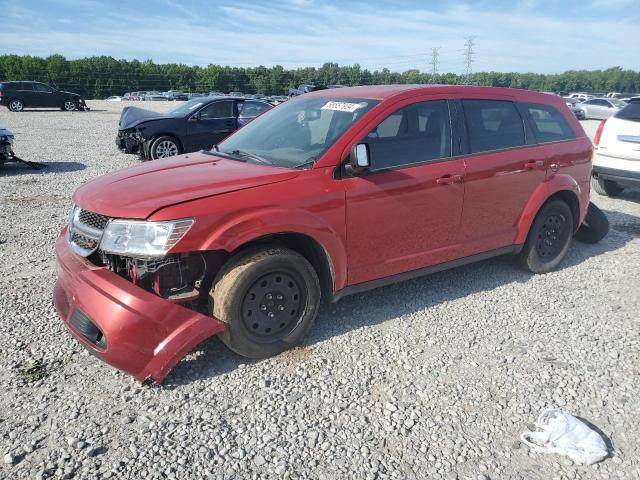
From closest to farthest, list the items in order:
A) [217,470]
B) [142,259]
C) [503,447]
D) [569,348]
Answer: [217,470], [503,447], [142,259], [569,348]

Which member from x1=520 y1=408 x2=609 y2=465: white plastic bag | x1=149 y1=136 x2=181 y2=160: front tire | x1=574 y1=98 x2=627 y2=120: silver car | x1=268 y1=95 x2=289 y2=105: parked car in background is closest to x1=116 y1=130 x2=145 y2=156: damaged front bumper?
x1=149 y1=136 x2=181 y2=160: front tire

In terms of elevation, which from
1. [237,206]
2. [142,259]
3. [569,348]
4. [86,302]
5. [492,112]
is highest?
[492,112]

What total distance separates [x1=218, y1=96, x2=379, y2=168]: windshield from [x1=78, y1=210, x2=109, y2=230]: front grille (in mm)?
1264

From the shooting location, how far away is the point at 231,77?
65625 millimetres

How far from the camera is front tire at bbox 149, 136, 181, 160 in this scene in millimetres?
11255

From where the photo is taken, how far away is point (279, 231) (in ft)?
11.0

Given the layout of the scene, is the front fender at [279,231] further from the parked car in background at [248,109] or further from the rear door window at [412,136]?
the parked car in background at [248,109]

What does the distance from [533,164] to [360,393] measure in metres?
2.94

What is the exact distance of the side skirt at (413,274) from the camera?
3844 millimetres

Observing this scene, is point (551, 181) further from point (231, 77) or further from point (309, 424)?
point (231, 77)

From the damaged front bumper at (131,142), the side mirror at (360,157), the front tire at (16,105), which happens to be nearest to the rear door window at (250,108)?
the damaged front bumper at (131,142)

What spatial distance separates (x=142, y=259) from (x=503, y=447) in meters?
2.31

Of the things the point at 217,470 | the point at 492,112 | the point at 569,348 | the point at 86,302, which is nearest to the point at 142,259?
the point at 86,302

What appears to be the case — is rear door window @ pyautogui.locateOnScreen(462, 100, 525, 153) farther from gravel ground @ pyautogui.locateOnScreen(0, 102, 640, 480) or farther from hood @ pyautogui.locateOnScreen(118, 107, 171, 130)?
hood @ pyautogui.locateOnScreen(118, 107, 171, 130)
